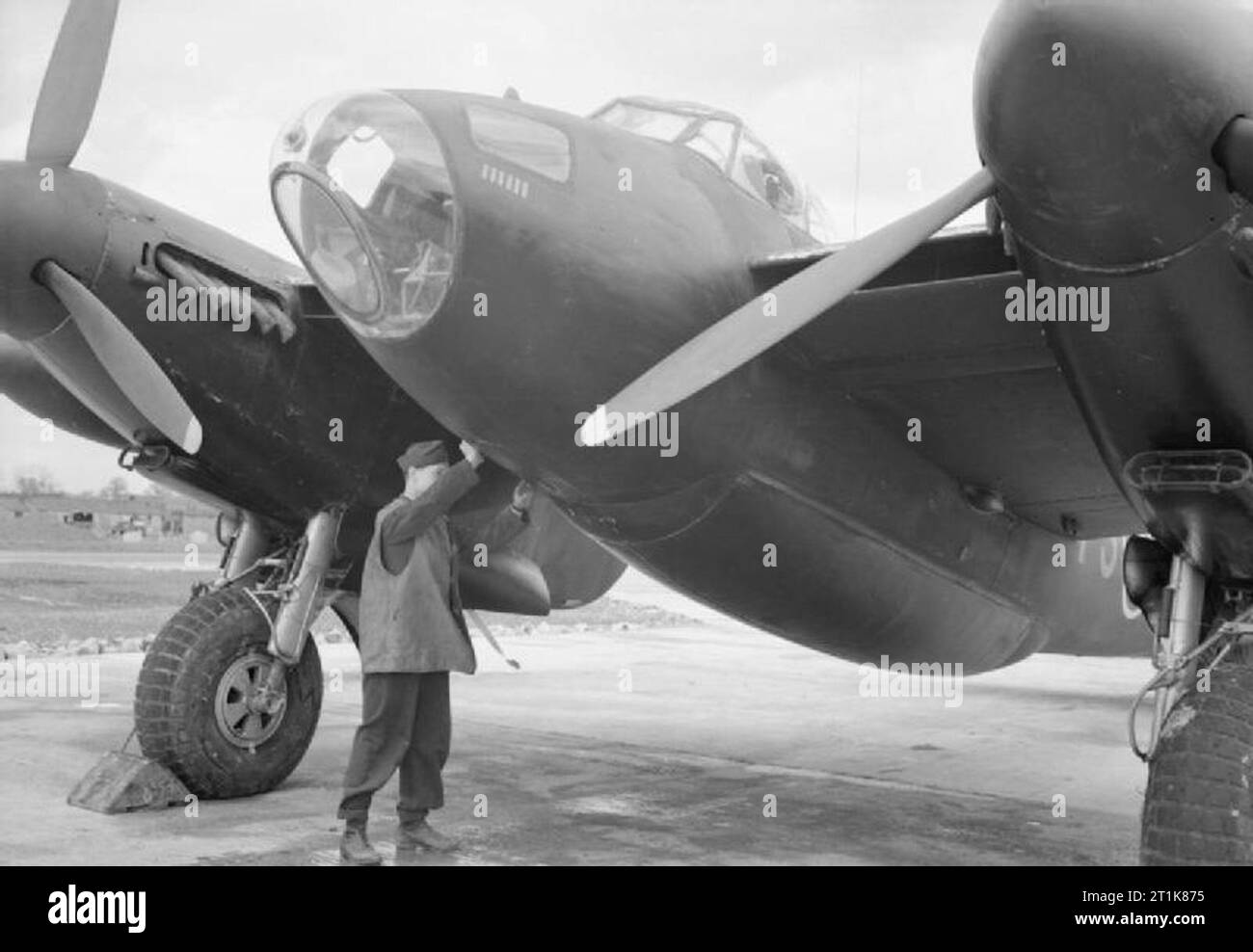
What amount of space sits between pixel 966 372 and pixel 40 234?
14.6 ft

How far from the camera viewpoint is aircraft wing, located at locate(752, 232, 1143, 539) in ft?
18.9

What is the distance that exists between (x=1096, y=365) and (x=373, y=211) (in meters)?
2.92

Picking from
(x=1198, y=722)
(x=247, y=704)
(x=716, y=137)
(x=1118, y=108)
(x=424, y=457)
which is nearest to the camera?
(x=1118, y=108)

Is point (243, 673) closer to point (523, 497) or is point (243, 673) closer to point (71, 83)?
point (523, 497)

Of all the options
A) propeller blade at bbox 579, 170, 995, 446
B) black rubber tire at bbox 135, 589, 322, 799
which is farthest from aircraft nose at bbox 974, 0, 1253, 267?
black rubber tire at bbox 135, 589, 322, 799

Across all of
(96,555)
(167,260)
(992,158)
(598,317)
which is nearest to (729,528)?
(598,317)

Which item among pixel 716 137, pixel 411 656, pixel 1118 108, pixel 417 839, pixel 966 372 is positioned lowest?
pixel 417 839

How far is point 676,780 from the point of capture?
826cm

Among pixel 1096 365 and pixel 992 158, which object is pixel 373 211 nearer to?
pixel 992 158

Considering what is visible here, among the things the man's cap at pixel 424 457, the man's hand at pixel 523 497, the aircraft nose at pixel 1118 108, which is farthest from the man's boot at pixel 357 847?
the aircraft nose at pixel 1118 108

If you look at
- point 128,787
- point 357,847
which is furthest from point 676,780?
point 128,787

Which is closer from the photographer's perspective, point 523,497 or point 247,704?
point 523,497

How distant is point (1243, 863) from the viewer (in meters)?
4.25

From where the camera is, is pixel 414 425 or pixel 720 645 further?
pixel 720 645
